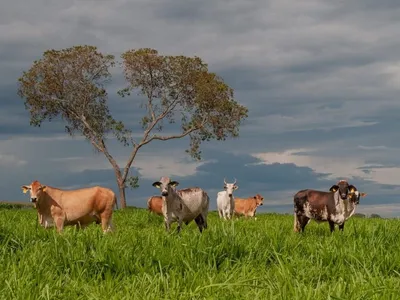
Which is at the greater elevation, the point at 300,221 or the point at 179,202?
the point at 179,202

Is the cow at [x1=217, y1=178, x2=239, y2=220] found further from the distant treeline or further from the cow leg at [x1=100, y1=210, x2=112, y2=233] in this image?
the distant treeline

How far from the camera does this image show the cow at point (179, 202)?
1669cm

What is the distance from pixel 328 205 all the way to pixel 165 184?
15.3 feet

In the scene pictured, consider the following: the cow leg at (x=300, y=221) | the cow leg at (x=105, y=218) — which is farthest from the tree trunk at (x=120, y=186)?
the cow leg at (x=105, y=218)

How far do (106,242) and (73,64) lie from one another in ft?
122

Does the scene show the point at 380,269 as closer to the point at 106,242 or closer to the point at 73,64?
the point at 106,242

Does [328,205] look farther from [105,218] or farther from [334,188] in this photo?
[105,218]

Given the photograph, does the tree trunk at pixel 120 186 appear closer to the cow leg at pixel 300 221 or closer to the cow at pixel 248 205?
the cow at pixel 248 205

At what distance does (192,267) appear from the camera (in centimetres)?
717

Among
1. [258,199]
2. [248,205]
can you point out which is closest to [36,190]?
[248,205]

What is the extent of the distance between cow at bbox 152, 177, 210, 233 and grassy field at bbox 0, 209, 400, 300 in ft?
24.3

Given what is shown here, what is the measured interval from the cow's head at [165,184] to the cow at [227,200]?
1092 centimetres

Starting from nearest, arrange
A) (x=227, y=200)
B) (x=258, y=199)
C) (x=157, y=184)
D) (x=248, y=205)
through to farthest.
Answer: (x=157, y=184) < (x=227, y=200) < (x=248, y=205) < (x=258, y=199)

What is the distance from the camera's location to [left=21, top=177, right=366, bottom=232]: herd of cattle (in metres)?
15.7
